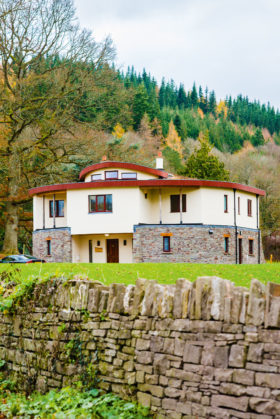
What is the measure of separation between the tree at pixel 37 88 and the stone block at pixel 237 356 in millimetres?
30206

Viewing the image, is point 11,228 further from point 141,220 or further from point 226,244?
point 226,244

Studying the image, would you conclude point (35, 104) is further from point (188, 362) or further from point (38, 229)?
point (188, 362)

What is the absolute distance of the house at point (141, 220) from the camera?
98.2ft

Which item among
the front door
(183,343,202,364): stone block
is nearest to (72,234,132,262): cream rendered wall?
the front door

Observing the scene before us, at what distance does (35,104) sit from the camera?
3584 centimetres

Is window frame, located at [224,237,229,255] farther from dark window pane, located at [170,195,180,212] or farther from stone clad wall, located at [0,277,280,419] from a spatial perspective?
stone clad wall, located at [0,277,280,419]

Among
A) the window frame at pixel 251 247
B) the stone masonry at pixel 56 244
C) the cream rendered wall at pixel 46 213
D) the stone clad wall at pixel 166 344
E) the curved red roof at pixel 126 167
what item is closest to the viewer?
the stone clad wall at pixel 166 344

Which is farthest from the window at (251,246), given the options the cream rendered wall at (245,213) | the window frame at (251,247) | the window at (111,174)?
the window at (111,174)

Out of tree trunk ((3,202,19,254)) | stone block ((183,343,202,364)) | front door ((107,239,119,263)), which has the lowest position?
stone block ((183,343,202,364))

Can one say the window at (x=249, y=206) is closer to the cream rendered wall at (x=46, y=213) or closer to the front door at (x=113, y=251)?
the front door at (x=113, y=251)

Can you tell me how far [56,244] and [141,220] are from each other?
5900mm

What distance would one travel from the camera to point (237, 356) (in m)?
5.88

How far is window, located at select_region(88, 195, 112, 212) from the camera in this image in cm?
3070

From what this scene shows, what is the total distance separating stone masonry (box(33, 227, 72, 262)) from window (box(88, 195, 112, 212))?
2.28 metres
